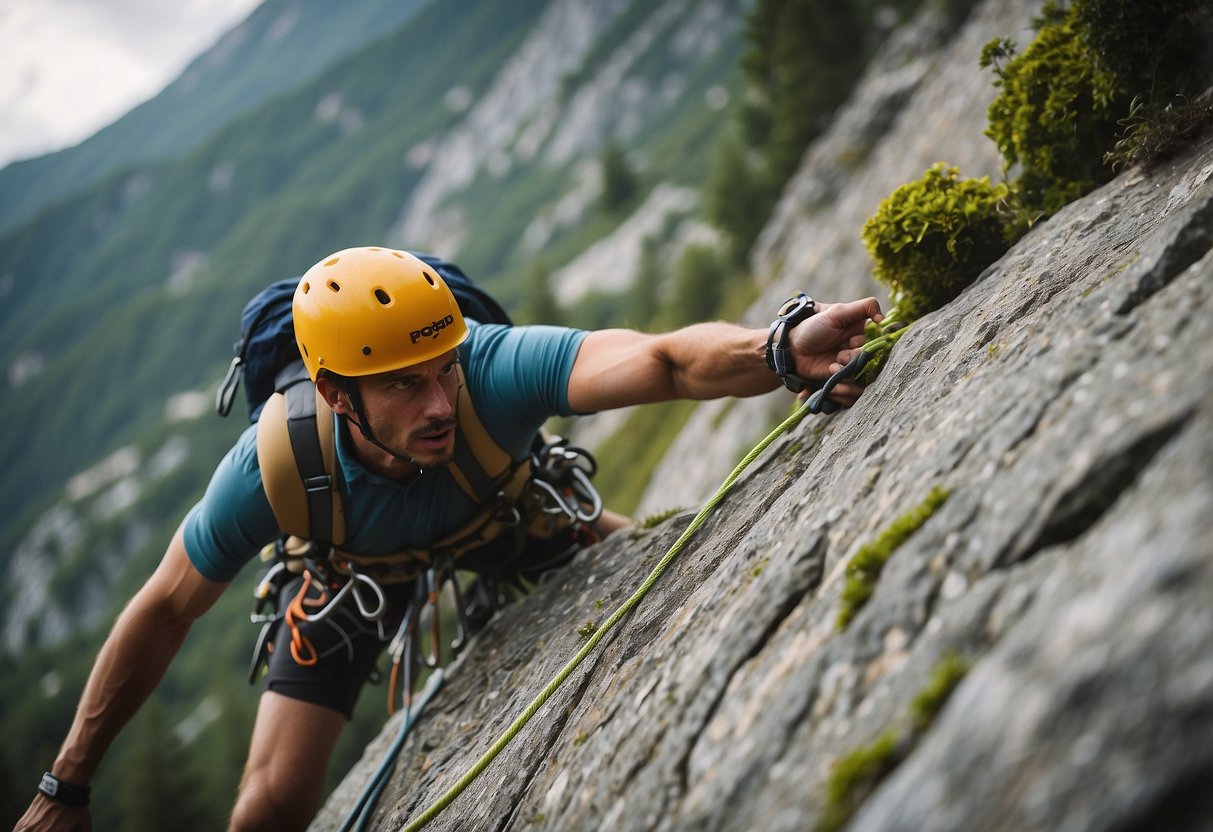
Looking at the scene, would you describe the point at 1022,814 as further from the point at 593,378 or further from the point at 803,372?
the point at 593,378

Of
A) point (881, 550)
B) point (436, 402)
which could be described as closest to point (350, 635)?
point (436, 402)

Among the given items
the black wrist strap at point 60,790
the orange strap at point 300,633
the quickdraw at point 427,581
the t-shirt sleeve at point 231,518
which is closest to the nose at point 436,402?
the quickdraw at point 427,581

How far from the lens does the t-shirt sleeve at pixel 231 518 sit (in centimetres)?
684

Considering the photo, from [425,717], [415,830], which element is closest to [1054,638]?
[415,830]

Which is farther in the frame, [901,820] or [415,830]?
[415,830]

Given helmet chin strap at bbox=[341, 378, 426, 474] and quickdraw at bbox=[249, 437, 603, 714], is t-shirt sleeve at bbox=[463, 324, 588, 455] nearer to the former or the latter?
helmet chin strap at bbox=[341, 378, 426, 474]

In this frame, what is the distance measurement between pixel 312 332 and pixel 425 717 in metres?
3.85

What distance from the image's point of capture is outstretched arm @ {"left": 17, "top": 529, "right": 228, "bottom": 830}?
7.04 metres

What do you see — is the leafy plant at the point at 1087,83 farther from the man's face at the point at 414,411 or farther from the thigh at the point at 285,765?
the thigh at the point at 285,765

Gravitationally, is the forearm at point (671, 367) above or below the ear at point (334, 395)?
below

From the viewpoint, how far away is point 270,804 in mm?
7434

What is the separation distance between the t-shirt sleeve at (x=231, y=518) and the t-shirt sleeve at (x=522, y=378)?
1924 millimetres

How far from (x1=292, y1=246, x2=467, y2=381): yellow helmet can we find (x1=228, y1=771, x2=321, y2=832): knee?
3751 millimetres

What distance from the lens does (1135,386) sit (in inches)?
122
